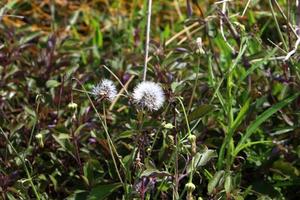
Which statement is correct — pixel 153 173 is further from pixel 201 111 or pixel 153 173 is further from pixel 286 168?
pixel 286 168

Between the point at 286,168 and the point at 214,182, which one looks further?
the point at 286,168

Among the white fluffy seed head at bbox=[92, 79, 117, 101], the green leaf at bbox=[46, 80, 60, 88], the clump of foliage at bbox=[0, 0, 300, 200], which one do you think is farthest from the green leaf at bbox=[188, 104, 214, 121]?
the green leaf at bbox=[46, 80, 60, 88]

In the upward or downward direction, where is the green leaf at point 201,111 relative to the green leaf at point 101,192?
upward

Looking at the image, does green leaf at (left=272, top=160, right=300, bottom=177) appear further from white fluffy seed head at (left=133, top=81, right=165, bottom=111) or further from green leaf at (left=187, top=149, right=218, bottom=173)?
white fluffy seed head at (left=133, top=81, right=165, bottom=111)

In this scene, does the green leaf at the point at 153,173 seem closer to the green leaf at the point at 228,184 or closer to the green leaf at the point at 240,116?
the green leaf at the point at 228,184

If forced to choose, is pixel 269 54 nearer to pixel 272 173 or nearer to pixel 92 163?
pixel 272 173

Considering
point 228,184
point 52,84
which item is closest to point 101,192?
point 228,184

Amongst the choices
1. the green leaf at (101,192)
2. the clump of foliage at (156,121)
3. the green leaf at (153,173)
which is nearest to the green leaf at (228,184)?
the clump of foliage at (156,121)

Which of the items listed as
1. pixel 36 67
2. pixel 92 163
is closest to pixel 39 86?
pixel 36 67
